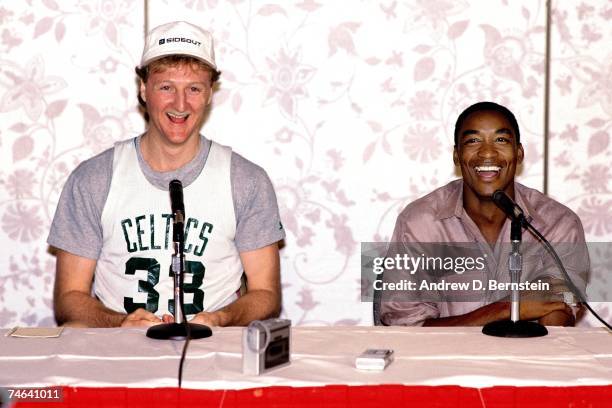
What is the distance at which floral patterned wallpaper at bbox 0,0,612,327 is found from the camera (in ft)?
11.5

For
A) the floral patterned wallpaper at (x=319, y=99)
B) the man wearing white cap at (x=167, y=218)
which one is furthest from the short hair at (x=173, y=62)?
the floral patterned wallpaper at (x=319, y=99)

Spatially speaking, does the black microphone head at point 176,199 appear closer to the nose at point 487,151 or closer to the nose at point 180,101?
the nose at point 180,101

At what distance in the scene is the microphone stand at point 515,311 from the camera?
7.46ft

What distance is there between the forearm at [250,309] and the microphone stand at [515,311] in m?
0.78

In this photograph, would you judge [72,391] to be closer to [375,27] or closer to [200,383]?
[200,383]

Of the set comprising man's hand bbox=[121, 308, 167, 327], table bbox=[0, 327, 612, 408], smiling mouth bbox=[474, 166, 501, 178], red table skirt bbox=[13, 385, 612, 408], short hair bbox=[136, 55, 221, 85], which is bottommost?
red table skirt bbox=[13, 385, 612, 408]

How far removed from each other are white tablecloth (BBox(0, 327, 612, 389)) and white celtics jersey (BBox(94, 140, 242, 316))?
0.55 m

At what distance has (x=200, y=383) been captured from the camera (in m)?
1.81

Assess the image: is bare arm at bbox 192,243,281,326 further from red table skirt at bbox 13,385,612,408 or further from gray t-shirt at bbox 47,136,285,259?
red table skirt at bbox 13,385,612,408

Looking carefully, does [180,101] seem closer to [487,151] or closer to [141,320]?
[141,320]

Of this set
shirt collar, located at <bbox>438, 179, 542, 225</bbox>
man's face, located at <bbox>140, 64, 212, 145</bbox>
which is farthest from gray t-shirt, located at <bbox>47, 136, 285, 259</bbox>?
shirt collar, located at <bbox>438, 179, 542, 225</bbox>

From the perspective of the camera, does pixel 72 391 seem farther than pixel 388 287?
No

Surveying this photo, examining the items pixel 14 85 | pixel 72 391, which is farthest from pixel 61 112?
pixel 72 391

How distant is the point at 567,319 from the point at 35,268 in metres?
2.03
